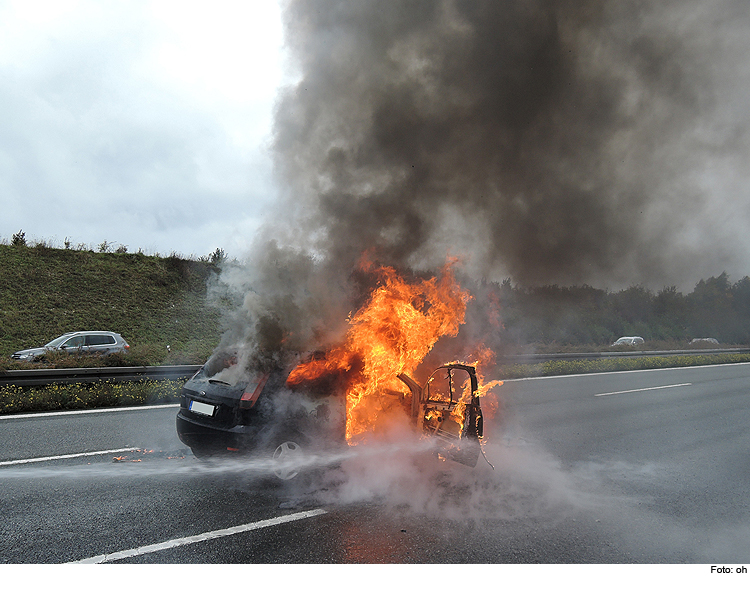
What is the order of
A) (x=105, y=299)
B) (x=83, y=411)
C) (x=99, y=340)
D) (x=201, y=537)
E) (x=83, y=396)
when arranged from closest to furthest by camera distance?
1. (x=201, y=537)
2. (x=83, y=411)
3. (x=83, y=396)
4. (x=99, y=340)
5. (x=105, y=299)

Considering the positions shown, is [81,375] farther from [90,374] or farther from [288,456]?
[288,456]

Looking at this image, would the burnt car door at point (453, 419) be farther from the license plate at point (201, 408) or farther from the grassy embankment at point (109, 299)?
the grassy embankment at point (109, 299)

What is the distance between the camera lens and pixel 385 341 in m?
5.70

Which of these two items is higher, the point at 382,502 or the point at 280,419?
the point at 280,419

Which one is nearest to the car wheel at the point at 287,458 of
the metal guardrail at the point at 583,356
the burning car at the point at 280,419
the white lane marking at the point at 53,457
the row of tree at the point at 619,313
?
the burning car at the point at 280,419

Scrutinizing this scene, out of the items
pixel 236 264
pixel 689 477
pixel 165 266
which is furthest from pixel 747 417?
pixel 165 266

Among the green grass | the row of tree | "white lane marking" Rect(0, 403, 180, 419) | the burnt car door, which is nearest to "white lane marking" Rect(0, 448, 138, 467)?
"white lane marking" Rect(0, 403, 180, 419)

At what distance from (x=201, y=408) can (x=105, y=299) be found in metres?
22.9

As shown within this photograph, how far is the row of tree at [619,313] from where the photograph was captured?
45.0ft

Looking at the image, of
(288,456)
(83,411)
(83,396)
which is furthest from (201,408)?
(83,396)

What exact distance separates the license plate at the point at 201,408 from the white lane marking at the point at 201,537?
1425 millimetres

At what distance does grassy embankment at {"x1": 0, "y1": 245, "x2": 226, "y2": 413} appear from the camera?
20.7 m

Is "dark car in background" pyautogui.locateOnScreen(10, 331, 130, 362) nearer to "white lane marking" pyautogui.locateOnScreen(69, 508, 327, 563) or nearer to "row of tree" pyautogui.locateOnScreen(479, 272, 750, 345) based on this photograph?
"row of tree" pyautogui.locateOnScreen(479, 272, 750, 345)

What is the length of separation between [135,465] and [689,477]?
6.54 meters
